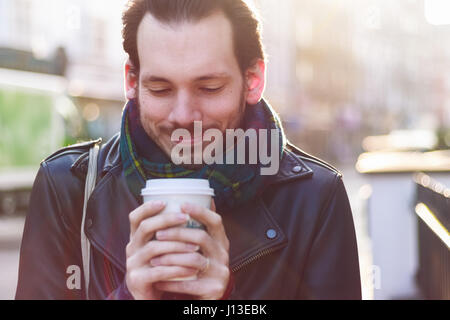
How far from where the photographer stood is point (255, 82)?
79.8 inches

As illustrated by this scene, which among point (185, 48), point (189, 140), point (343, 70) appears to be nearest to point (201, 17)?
point (185, 48)

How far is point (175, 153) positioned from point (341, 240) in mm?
527

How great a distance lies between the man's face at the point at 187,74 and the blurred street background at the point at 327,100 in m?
0.48

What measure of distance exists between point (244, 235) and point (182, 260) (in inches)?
23.9

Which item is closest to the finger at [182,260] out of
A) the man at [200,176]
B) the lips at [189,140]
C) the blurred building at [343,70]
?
the man at [200,176]

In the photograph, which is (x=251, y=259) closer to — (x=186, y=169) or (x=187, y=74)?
(x=186, y=169)

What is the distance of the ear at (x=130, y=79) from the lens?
6.46ft

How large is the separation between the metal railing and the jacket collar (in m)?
2.03

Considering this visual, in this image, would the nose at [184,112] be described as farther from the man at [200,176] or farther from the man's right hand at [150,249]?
the man's right hand at [150,249]

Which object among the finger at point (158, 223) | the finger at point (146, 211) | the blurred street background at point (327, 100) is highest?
the blurred street background at point (327, 100)

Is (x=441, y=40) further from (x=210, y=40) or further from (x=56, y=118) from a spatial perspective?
(x=210, y=40)

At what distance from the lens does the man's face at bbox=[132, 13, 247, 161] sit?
1.80 meters

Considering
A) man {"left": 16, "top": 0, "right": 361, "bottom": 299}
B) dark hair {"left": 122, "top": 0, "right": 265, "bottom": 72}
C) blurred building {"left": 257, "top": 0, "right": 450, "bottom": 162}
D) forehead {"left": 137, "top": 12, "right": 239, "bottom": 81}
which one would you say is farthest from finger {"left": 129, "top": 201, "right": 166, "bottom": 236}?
blurred building {"left": 257, "top": 0, "right": 450, "bottom": 162}
